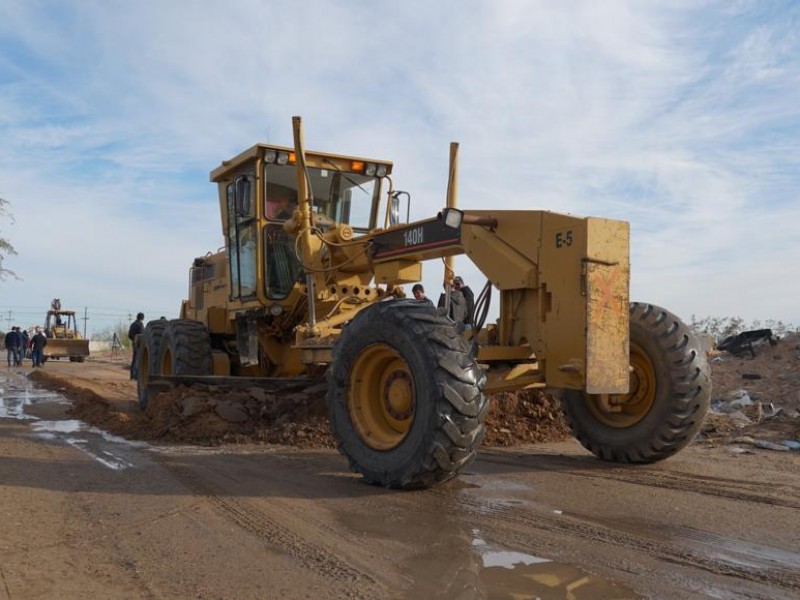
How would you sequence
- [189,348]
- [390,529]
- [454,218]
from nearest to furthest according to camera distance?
[390,529], [454,218], [189,348]

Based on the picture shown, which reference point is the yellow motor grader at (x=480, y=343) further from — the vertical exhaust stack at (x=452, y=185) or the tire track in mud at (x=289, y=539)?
the tire track in mud at (x=289, y=539)

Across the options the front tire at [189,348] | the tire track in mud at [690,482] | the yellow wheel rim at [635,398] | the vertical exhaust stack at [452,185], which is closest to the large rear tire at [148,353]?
the front tire at [189,348]

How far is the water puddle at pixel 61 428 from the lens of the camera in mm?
7150

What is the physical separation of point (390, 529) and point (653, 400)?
2939mm

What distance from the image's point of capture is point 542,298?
5.76 m

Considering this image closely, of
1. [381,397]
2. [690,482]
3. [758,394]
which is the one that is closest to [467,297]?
[381,397]

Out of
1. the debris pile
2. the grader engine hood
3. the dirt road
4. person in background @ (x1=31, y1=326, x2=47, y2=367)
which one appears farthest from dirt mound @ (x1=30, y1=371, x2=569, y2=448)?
person in background @ (x1=31, y1=326, x2=47, y2=367)

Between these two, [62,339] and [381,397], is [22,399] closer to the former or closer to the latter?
[381,397]

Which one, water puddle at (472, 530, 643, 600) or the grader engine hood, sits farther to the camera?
the grader engine hood

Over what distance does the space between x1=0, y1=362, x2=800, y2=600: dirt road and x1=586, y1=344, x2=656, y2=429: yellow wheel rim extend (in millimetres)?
424

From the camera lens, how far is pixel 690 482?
577 cm

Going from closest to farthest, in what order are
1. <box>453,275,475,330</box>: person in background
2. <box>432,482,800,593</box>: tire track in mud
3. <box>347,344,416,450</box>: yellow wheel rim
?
<box>432,482,800,593</box>: tire track in mud, <box>347,344,416,450</box>: yellow wheel rim, <box>453,275,475,330</box>: person in background

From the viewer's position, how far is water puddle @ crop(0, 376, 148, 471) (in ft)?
23.5

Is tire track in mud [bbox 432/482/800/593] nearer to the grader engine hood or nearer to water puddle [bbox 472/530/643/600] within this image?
water puddle [bbox 472/530/643/600]
